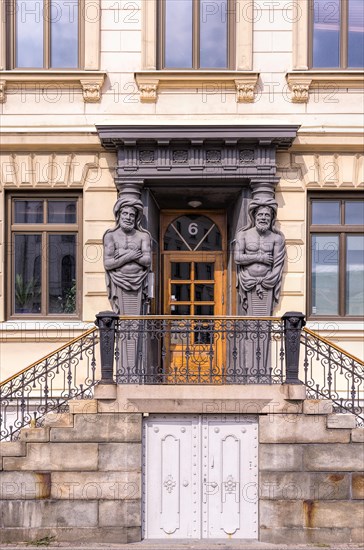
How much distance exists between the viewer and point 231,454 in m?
9.75

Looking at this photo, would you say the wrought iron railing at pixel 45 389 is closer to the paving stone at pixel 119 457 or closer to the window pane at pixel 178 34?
the paving stone at pixel 119 457

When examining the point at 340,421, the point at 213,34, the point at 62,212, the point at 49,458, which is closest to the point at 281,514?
the point at 340,421

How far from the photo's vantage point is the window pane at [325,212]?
11.9 m

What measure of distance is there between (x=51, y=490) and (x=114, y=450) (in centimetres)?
100

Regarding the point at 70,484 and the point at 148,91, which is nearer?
the point at 70,484

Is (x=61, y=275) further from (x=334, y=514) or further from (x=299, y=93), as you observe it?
(x=334, y=514)

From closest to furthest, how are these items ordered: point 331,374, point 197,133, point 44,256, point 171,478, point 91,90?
point 171,478, point 331,374, point 197,133, point 91,90, point 44,256

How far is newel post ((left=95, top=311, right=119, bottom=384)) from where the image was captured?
31.3ft

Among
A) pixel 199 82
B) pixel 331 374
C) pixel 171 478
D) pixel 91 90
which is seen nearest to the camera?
pixel 171 478

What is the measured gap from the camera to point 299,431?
949cm

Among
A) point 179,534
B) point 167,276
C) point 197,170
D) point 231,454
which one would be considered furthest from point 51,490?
point 197,170

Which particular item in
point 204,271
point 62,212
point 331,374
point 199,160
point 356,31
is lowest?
point 331,374

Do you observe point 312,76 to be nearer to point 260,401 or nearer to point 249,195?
point 249,195

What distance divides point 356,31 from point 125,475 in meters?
8.22
